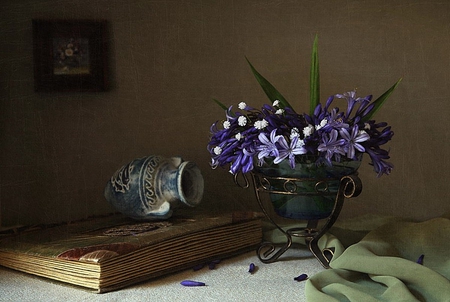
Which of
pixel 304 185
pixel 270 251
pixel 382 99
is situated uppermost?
pixel 382 99

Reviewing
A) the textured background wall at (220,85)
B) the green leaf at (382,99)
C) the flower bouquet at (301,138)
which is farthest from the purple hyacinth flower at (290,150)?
the textured background wall at (220,85)

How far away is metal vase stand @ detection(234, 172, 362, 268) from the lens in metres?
0.85

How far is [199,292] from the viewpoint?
2.60 feet

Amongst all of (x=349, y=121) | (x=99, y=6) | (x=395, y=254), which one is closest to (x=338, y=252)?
(x=395, y=254)

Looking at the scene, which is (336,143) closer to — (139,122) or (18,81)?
(139,122)

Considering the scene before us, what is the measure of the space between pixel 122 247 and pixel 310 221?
29cm

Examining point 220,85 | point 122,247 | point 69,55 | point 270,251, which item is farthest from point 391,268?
point 69,55

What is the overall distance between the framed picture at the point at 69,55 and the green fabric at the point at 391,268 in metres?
0.44

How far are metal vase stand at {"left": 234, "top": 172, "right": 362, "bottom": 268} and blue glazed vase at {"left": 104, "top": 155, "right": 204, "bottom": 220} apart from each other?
0.29 feet

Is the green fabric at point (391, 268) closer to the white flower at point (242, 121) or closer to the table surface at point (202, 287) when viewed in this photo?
the table surface at point (202, 287)

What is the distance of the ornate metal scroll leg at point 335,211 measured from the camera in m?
0.84

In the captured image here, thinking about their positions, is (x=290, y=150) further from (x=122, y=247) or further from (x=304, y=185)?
(x=122, y=247)

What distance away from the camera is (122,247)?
800 mm

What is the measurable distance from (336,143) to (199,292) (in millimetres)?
247
